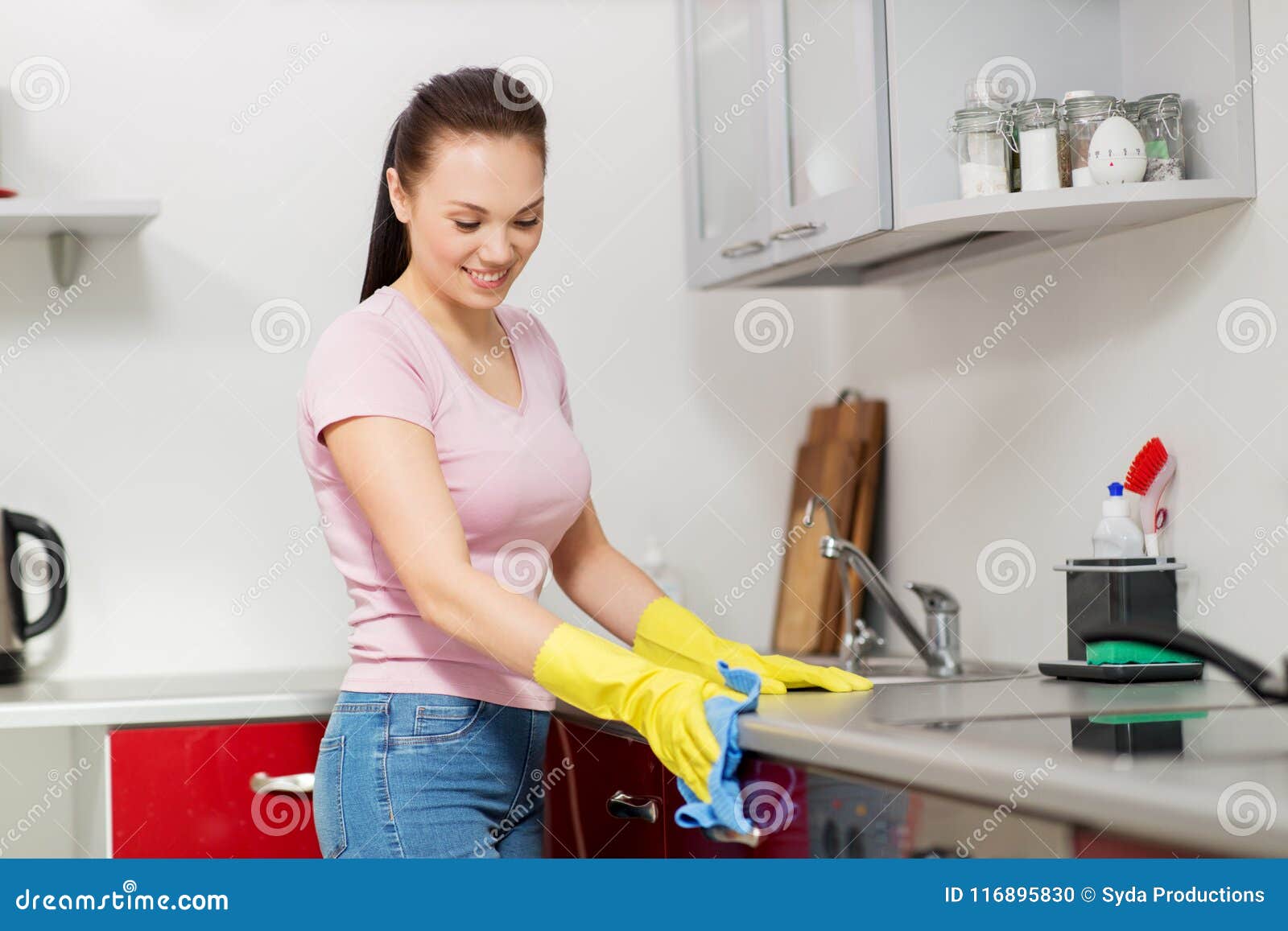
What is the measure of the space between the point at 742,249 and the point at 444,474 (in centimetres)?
77

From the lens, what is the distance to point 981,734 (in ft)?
3.52

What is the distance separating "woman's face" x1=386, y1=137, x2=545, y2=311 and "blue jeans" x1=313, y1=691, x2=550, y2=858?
0.39 meters

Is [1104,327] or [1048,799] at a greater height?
[1104,327]

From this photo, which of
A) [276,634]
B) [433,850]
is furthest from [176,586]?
[433,850]

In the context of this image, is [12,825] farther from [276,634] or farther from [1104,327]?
[1104,327]

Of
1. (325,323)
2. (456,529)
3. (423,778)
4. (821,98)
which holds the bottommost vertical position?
(423,778)

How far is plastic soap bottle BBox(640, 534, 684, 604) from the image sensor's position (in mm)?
2100

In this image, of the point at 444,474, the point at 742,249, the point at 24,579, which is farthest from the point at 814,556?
the point at 24,579

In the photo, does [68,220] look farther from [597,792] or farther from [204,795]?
[597,792]

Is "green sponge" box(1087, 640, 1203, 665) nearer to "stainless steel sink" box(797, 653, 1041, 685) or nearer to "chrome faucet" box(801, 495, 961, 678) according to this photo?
"stainless steel sink" box(797, 653, 1041, 685)

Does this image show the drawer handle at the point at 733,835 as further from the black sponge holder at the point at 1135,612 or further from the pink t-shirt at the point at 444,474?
the black sponge holder at the point at 1135,612
